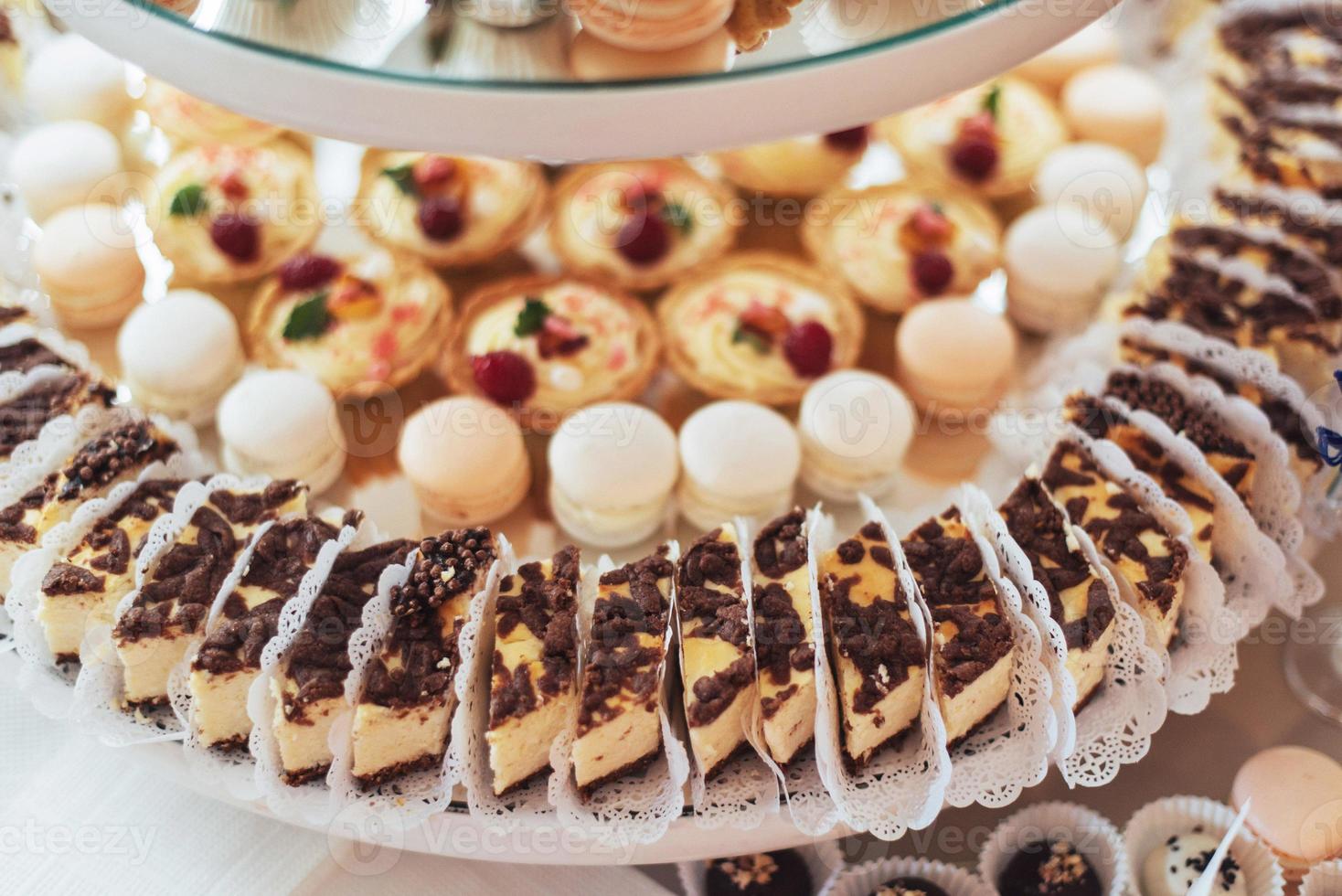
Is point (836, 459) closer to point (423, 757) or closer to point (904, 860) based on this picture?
point (904, 860)

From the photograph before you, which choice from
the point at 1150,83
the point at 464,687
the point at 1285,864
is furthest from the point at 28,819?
the point at 1150,83

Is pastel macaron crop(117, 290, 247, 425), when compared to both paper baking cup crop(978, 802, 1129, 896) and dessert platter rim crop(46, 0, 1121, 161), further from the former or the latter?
paper baking cup crop(978, 802, 1129, 896)

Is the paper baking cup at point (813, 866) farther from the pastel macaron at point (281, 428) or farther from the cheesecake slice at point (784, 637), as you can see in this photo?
the pastel macaron at point (281, 428)

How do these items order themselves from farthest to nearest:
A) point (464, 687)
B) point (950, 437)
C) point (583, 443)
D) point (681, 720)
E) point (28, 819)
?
point (950, 437)
point (583, 443)
point (28, 819)
point (681, 720)
point (464, 687)

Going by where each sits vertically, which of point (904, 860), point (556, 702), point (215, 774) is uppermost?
point (556, 702)

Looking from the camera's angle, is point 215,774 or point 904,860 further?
point 904,860

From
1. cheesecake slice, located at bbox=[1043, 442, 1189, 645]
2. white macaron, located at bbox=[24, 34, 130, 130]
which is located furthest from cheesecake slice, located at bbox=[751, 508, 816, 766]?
white macaron, located at bbox=[24, 34, 130, 130]

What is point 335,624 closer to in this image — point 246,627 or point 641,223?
point 246,627
